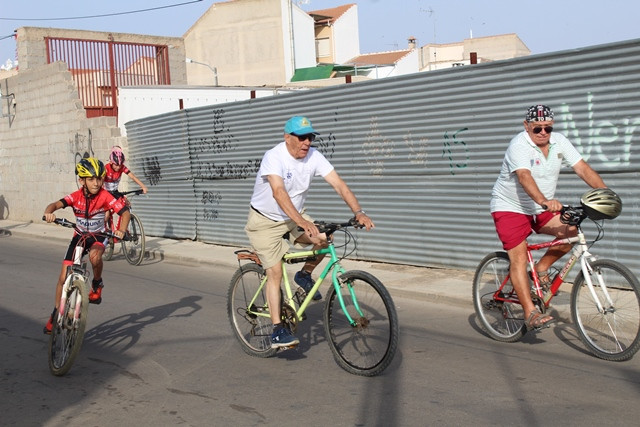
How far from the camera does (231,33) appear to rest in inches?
2424

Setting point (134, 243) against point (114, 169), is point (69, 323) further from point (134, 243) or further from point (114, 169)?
point (134, 243)

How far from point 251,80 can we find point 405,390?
56.3 m

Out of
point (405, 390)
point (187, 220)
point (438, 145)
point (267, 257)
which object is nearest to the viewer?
point (405, 390)

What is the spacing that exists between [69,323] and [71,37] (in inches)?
849

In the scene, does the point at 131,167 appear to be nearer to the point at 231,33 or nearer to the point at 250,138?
the point at 250,138

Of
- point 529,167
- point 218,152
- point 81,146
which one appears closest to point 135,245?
point 218,152

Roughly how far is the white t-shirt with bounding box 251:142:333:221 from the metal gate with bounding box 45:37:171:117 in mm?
17084

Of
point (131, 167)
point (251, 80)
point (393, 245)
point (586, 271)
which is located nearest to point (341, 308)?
point (586, 271)

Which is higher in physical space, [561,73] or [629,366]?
[561,73]

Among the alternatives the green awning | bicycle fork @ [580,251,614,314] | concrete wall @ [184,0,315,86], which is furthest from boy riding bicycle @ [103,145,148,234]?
concrete wall @ [184,0,315,86]

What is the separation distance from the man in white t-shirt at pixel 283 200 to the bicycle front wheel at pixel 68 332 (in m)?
1.49

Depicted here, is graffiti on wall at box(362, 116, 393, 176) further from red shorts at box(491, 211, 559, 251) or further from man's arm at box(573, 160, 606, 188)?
man's arm at box(573, 160, 606, 188)

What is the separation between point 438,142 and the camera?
423 inches

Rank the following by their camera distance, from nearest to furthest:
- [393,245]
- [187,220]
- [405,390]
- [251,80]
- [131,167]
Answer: [405,390]
[393,245]
[187,220]
[131,167]
[251,80]
